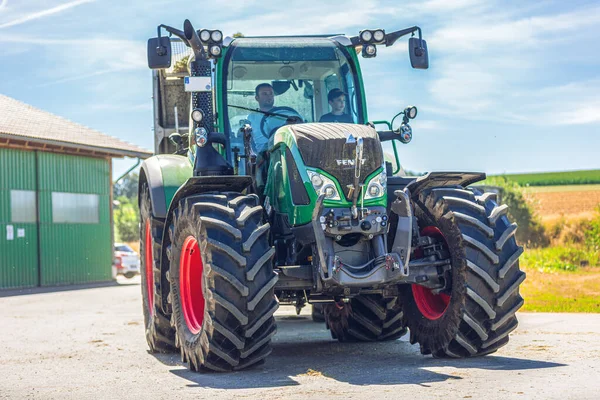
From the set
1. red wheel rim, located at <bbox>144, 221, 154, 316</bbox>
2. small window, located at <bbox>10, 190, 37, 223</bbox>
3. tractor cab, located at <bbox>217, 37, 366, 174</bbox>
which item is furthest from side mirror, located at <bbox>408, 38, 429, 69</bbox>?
small window, located at <bbox>10, 190, 37, 223</bbox>

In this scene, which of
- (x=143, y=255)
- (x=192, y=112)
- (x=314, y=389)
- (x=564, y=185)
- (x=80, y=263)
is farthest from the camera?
(x=564, y=185)

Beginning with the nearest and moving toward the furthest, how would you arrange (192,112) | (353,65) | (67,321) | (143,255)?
(192,112) < (353,65) < (143,255) < (67,321)

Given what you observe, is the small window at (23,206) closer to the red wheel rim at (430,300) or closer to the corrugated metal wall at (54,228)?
the corrugated metal wall at (54,228)

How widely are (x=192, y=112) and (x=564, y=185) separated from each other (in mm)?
62541

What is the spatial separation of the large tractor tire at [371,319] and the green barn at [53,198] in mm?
18459

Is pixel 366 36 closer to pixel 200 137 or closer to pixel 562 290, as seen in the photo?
pixel 200 137

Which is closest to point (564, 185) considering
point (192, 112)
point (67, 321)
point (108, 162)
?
point (108, 162)

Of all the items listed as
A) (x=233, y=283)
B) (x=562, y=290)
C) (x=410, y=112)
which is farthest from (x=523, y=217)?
(x=233, y=283)

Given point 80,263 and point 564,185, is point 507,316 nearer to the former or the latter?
point 80,263

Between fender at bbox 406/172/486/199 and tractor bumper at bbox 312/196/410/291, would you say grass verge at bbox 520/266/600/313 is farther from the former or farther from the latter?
tractor bumper at bbox 312/196/410/291

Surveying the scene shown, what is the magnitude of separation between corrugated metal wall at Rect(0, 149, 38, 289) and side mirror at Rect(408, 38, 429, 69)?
68.5ft

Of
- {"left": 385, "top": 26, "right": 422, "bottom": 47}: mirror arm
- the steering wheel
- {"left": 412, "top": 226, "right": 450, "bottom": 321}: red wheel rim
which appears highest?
{"left": 385, "top": 26, "right": 422, "bottom": 47}: mirror arm

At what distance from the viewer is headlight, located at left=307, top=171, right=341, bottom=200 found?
26.5ft

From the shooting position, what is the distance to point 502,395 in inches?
253
